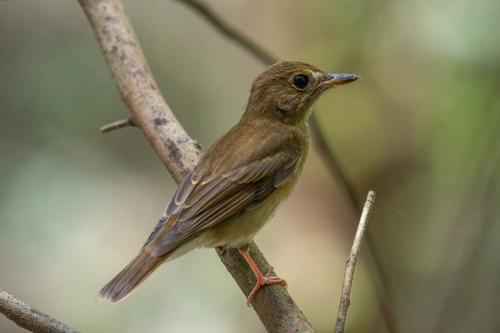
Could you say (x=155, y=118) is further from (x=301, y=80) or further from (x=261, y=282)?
(x=261, y=282)

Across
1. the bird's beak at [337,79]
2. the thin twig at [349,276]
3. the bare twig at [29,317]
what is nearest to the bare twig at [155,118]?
the thin twig at [349,276]

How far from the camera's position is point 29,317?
8.96 ft

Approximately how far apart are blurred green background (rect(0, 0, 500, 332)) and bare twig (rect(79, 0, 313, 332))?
2.77 feet

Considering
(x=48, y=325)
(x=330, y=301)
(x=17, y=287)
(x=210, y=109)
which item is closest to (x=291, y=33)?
(x=210, y=109)

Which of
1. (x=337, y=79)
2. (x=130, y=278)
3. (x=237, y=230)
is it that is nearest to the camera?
(x=130, y=278)

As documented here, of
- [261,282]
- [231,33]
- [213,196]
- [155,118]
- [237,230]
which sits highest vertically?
[231,33]

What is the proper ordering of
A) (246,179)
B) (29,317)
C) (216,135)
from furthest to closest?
(216,135), (246,179), (29,317)

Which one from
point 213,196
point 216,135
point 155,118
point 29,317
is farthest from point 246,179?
point 216,135

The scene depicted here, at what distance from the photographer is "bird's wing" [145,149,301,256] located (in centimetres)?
368

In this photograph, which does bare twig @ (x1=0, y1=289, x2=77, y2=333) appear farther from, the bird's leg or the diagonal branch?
the diagonal branch

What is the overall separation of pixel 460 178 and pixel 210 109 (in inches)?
91.2

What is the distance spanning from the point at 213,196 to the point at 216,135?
2.21 metres

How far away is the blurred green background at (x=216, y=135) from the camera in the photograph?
4863mm

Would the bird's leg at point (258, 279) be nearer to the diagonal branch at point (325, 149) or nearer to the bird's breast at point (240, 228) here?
the bird's breast at point (240, 228)
